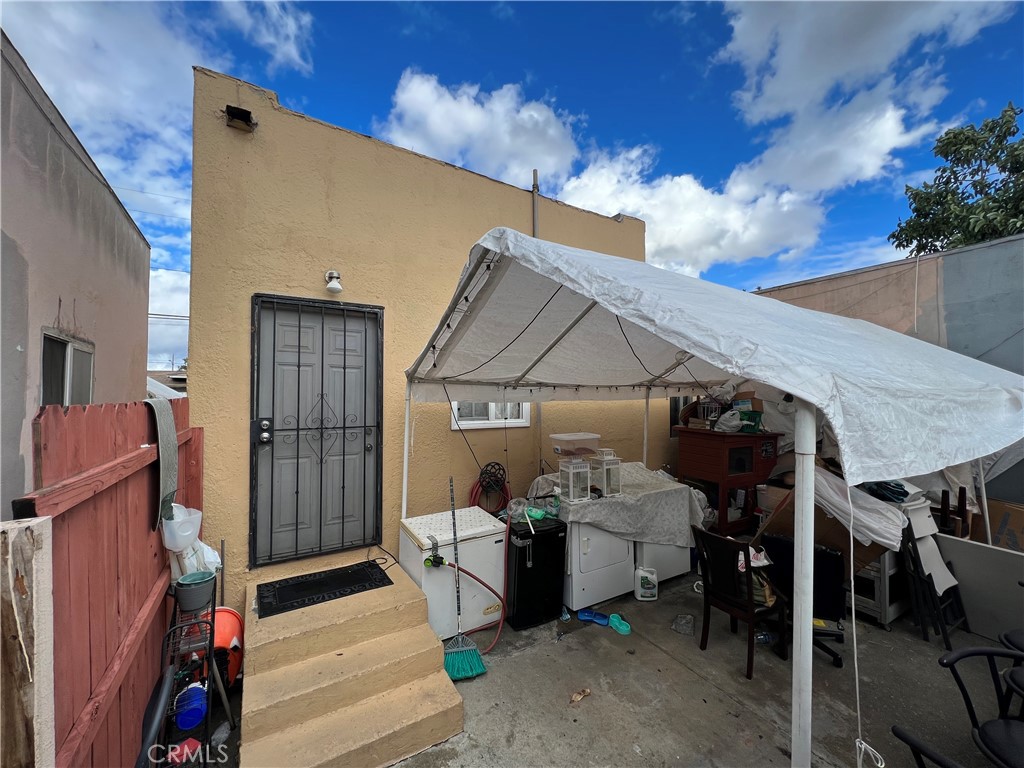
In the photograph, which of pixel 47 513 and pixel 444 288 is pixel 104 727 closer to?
pixel 47 513

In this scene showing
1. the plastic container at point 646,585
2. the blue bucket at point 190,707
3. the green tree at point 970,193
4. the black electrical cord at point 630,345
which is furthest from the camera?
the green tree at point 970,193

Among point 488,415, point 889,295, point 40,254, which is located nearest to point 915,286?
point 889,295

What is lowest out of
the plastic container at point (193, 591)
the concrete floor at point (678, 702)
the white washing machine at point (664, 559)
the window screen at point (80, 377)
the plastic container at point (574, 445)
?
the concrete floor at point (678, 702)

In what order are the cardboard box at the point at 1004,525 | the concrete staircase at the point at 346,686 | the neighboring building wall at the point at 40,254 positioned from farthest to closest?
the cardboard box at the point at 1004,525, the concrete staircase at the point at 346,686, the neighboring building wall at the point at 40,254

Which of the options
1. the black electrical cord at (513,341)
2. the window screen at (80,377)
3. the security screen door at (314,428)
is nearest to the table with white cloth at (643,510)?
the black electrical cord at (513,341)

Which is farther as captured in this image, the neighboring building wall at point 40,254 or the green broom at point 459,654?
the green broom at point 459,654

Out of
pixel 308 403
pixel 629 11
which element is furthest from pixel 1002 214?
pixel 308 403

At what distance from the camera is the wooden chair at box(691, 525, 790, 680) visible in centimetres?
283

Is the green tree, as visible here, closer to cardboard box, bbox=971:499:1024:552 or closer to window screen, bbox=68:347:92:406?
cardboard box, bbox=971:499:1024:552

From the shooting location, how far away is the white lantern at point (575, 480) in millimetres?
3803

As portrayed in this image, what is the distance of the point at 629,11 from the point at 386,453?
5.64 meters

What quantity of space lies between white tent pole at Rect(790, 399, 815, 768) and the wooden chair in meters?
1.28

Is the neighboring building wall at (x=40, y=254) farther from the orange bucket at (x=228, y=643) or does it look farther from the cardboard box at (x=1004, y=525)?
the cardboard box at (x=1004, y=525)

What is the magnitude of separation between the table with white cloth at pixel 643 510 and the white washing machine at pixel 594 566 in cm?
10
